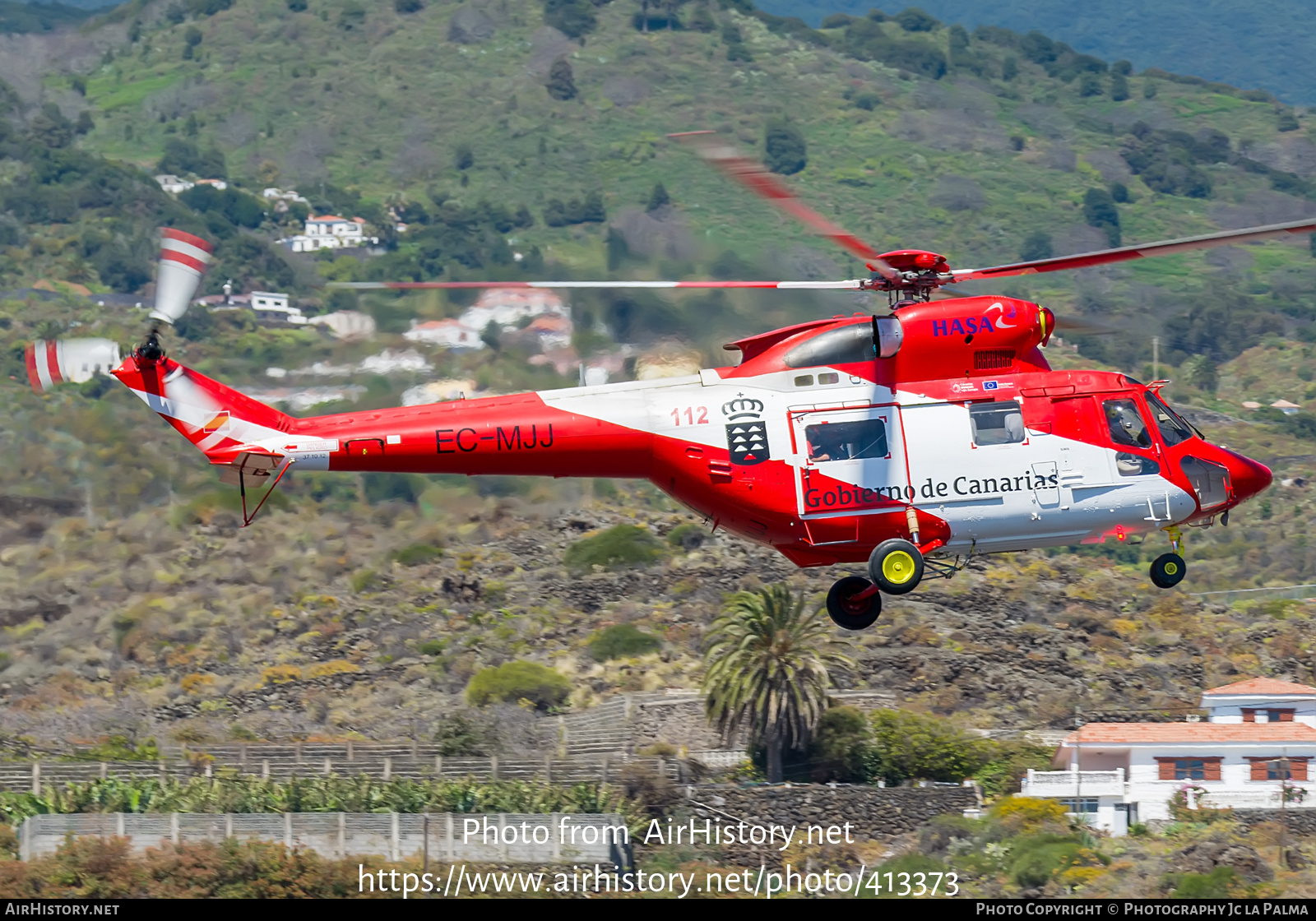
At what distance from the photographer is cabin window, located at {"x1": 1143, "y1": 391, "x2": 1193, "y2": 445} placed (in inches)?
989

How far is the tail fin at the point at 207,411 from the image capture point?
2334cm

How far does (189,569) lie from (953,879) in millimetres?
35601

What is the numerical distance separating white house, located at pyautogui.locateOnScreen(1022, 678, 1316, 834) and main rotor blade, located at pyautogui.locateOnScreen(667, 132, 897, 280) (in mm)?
33735

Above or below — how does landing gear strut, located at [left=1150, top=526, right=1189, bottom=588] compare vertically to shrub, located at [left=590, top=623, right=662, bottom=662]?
below

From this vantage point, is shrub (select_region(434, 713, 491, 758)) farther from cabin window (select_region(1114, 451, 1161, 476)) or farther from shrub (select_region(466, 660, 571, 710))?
cabin window (select_region(1114, 451, 1161, 476))

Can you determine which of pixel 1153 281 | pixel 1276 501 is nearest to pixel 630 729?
pixel 1276 501

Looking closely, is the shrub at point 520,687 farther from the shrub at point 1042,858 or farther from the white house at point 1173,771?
the shrub at point 1042,858

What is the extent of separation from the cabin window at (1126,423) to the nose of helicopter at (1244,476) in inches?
54.9

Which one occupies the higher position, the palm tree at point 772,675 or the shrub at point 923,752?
the palm tree at point 772,675

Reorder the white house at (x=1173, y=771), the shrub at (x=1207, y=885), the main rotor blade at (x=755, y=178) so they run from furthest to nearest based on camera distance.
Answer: the white house at (x=1173, y=771), the shrub at (x=1207, y=885), the main rotor blade at (x=755, y=178)

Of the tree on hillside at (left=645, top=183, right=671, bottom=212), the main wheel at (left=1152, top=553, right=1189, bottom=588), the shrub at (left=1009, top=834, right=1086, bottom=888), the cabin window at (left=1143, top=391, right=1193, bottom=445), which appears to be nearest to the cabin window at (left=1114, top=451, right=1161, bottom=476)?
the cabin window at (left=1143, top=391, right=1193, bottom=445)

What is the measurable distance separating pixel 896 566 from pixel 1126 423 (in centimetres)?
383

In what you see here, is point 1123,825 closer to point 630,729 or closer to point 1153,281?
point 630,729

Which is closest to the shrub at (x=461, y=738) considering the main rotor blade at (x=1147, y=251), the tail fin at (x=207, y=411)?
the tail fin at (x=207, y=411)
